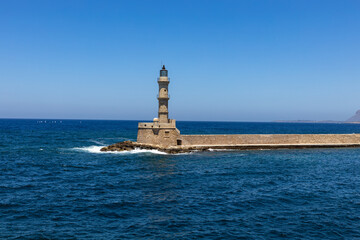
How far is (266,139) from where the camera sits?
39.2 m

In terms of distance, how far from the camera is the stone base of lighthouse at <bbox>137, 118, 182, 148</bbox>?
35.8m

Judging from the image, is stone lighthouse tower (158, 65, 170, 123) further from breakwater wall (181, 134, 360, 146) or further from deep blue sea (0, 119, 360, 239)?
deep blue sea (0, 119, 360, 239)

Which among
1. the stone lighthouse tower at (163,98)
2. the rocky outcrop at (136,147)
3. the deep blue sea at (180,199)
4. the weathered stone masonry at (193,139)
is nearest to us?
the deep blue sea at (180,199)

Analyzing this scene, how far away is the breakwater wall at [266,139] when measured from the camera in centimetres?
3750

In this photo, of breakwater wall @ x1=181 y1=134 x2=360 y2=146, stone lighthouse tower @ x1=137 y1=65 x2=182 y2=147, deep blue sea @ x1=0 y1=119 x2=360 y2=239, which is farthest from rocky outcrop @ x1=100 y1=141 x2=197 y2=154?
deep blue sea @ x1=0 y1=119 x2=360 y2=239

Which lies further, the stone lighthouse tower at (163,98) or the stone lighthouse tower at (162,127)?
the stone lighthouse tower at (163,98)

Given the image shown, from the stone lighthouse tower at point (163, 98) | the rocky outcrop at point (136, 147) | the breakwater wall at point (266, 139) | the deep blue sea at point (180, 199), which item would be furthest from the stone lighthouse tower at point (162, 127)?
the deep blue sea at point (180, 199)

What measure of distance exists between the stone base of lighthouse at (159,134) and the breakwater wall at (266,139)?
170 centimetres

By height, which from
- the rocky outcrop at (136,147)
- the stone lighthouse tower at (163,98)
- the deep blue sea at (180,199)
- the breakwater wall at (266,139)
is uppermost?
the stone lighthouse tower at (163,98)

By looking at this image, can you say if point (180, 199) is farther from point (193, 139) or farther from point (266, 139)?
point (266, 139)

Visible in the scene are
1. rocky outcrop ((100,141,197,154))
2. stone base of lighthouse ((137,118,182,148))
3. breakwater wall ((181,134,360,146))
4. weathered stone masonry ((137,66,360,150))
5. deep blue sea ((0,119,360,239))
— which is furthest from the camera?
breakwater wall ((181,134,360,146))

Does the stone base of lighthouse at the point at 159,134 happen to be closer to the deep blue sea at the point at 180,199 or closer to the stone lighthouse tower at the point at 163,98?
the stone lighthouse tower at the point at 163,98

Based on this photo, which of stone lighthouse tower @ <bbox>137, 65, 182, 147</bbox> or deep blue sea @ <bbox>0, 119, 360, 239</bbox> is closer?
deep blue sea @ <bbox>0, 119, 360, 239</bbox>

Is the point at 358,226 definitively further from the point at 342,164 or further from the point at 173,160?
the point at 173,160
